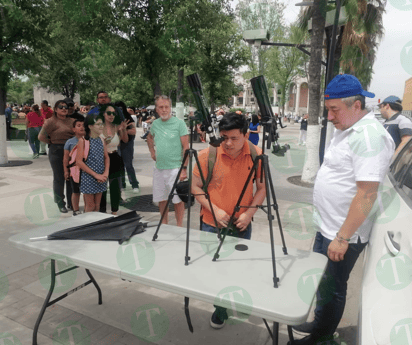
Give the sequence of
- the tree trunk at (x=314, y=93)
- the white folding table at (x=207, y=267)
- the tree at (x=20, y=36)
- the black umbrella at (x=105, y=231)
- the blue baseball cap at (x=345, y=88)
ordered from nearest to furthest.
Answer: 1. the white folding table at (x=207, y=267)
2. the blue baseball cap at (x=345, y=88)
3. the black umbrella at (x=105, y=231)
4. the tree trunk at (x=314, y=93)
5. the tree at (x=20, y=36)

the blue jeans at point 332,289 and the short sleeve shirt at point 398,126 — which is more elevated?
the short sleeve shirt at point 398,126

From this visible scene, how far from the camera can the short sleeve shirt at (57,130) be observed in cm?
539

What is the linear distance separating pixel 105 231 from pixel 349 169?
176 centimetres

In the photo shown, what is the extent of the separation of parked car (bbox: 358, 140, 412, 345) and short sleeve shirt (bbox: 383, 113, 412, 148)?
3016mm

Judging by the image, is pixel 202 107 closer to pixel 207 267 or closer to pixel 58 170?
pixel 207 267

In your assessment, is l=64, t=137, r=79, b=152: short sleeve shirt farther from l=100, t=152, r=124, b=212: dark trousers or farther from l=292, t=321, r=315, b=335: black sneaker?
l=292, t=321, r=315, b=335: black sneaker

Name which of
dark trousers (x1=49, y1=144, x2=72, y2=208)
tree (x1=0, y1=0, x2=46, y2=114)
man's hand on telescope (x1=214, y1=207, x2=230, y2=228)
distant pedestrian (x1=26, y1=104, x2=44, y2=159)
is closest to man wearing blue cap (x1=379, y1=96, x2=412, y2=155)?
man's hand on telescope (x1=214, y1=207, x2=230, y2=228)

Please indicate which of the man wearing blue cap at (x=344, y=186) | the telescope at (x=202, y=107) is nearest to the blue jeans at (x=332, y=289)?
the man wearing blue cap at (x=344, y=186)

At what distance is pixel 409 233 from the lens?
1597 mm

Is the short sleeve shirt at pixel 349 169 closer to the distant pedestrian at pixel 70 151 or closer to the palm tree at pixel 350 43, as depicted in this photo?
the distant pedestrian at pixel 70 151

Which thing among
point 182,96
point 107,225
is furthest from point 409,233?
point 182,96

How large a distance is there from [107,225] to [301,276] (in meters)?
1.47

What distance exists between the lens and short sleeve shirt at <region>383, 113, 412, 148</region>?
15.9 feet

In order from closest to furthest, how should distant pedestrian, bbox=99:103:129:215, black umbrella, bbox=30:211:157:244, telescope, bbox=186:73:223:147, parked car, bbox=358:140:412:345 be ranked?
parked car, bbox=358:140:412:345 < telescope, bbox=186:73:223:147 < black umbrella, bbox=30:211:157:244 < distant pedestrian, bbox=99:103:129:215
